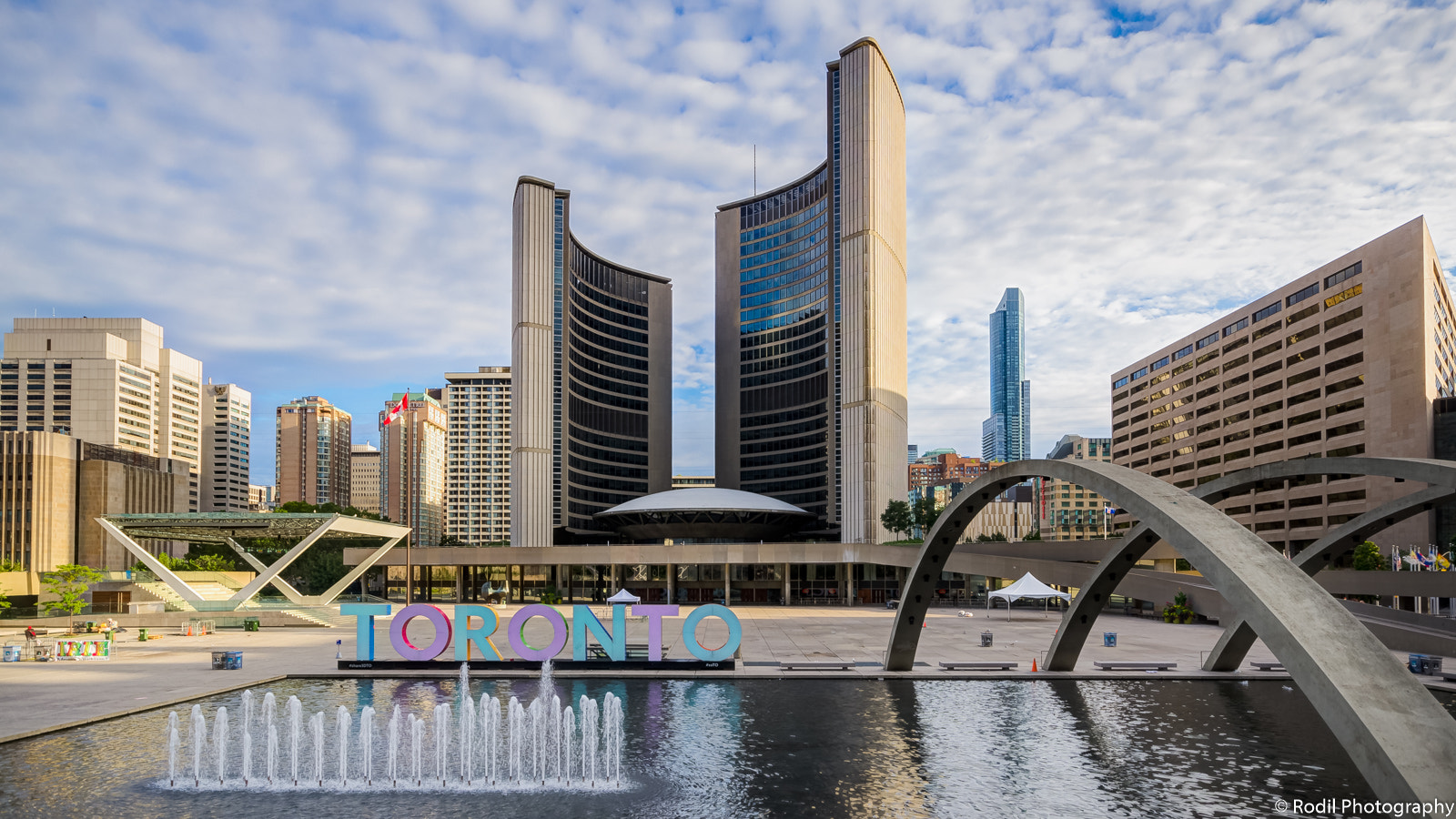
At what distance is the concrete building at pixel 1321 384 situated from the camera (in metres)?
75.6

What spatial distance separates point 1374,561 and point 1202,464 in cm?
5538

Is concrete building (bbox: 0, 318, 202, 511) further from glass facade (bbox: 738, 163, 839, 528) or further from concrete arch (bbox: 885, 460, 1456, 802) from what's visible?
concrete arch (bbox: 885, 460, 1456, 802)

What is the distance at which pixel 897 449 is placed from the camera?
352 feet

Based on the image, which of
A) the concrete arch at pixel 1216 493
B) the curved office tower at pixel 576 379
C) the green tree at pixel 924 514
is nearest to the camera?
the concrete arch at pixel 1216 493

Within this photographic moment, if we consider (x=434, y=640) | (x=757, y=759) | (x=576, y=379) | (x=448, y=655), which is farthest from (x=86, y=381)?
(x=757, y=759)

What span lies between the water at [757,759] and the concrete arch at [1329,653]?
5.60 meters

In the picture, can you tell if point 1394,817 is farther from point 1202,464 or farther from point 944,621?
point 1202,464

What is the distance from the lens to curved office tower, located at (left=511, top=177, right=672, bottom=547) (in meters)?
106

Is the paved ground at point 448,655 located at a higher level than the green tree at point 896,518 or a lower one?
lower

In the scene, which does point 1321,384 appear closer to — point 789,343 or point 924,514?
point 924,514

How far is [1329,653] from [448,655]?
96.0 ft

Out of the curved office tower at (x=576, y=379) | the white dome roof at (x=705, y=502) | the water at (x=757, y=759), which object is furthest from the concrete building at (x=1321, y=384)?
the curved office tower at (x=576, y=379)

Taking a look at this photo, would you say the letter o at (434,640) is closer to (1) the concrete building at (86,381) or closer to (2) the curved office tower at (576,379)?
(2) the curved office tower at (576,379)

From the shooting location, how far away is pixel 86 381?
166m
